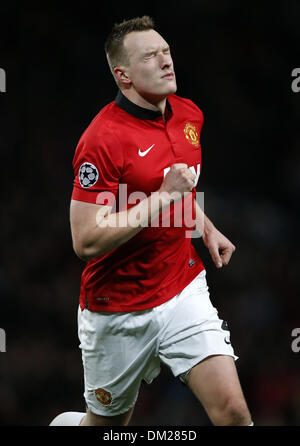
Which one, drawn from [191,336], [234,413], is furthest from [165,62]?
[234,413]

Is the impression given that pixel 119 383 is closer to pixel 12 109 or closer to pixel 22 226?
pixel 22 226

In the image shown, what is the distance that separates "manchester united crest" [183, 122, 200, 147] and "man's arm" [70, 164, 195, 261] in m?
0.49

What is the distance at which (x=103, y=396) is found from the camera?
3.48m

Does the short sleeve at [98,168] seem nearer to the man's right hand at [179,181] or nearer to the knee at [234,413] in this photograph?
the man's right hand at [179,181]

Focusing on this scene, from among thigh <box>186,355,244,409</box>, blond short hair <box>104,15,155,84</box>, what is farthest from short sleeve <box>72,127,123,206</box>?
thigh <box>186,355,244,409</box>

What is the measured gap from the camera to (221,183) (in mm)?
6172

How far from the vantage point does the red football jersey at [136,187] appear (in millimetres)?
3080

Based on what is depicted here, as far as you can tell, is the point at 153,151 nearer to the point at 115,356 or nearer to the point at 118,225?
the point at 118,225

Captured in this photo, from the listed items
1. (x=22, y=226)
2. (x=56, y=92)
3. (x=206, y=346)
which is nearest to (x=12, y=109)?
(x=56, y=92)

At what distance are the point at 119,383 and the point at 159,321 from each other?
380 mm

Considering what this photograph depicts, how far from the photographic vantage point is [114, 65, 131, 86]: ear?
3256 mm
